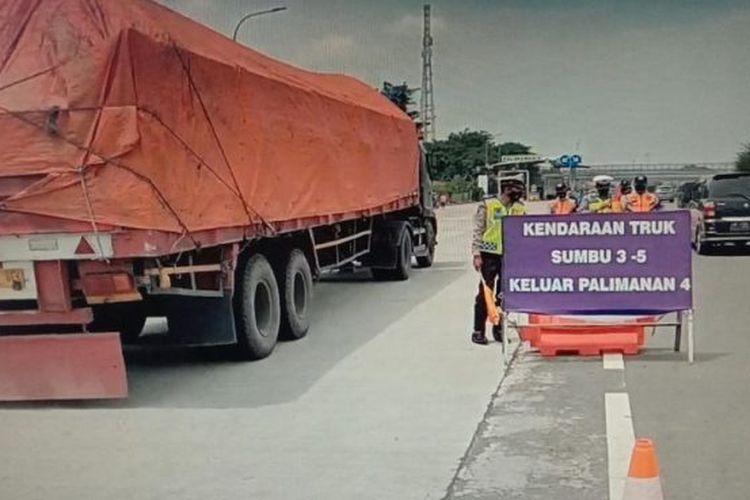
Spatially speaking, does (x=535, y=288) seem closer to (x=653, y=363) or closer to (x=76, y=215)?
(x=653, y=363)

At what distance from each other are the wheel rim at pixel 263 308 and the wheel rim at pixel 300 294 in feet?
3.69

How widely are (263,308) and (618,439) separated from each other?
458cm

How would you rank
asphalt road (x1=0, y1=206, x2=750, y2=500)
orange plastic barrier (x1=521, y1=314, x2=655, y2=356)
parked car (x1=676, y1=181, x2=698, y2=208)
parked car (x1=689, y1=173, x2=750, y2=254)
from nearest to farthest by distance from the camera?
asphalt road (x1=0, y1=206, x2=750, y2=500) → orange plastic barrier (x1=521, y1=314, x2=655, y2=356) → parked car (x1=689, y1=173, x2=750, y2=254) → parked car (x1=676, y1=181, x2=698, y2=208)

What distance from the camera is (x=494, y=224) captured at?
1066cm

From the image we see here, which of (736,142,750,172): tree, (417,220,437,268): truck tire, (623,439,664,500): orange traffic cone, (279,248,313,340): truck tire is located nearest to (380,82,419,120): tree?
(417,220,437,268): truck tire

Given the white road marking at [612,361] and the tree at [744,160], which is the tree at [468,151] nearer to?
the tree at [744,160]

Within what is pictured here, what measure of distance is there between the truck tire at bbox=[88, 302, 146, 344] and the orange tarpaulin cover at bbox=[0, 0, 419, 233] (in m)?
1.69

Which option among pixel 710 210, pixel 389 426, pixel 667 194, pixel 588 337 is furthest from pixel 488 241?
pixel 667 194

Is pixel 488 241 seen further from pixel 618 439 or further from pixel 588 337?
pixel 618 439

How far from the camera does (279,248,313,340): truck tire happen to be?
36.7 ft

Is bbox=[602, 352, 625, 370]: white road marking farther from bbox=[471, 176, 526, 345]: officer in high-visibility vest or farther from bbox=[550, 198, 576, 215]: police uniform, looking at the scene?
bbox=[550, 198, 576, 215]: police uniform

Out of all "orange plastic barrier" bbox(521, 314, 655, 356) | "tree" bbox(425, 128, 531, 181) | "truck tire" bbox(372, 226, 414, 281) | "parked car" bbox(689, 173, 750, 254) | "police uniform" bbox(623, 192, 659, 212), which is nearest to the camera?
"orange plastic barrier" bbox(521, 314, 655, 356)

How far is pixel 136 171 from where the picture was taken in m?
7.85

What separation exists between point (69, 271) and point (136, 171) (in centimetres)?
99
